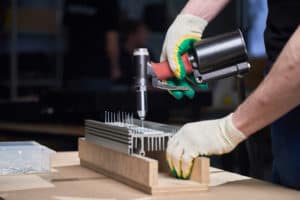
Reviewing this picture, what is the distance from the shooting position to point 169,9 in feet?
17.8

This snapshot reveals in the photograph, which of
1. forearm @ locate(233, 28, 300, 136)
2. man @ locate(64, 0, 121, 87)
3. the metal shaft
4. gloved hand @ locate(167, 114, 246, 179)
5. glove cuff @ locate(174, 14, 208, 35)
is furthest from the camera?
man @ locate(64, 0, 121, 87)

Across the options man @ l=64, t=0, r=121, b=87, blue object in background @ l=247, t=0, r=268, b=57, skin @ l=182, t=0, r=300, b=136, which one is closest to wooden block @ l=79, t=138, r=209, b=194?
skin @ l=182, t=0, r=300, b=136

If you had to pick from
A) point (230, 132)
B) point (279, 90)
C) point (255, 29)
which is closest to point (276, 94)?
point (279, 90)

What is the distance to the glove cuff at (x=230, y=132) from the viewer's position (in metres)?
1.29

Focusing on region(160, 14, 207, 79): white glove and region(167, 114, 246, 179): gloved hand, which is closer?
region(167, 114, 246, 179): gloved hand

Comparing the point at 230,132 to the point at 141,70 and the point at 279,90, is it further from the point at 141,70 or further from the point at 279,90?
the point at 141,70

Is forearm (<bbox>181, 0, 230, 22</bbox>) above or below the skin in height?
above

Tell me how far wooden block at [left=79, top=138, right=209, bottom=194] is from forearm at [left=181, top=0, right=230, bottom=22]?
461 mm

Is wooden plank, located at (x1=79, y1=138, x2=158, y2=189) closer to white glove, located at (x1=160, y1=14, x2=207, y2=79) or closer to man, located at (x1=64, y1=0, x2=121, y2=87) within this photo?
white glove, located at (x1=160, y1=14, x2=207, y2=79)

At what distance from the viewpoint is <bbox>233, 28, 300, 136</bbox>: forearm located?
1194mm

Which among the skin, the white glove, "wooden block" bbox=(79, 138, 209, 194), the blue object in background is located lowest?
"wooden block" bbox=(79, 138, 209, 194)

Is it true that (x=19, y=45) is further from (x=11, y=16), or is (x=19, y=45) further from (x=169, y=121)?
(x=169, y=121)

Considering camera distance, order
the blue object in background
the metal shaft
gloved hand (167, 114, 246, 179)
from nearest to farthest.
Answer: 1. gloved hand (167, 114, 246, 179)
2. the metal shaft
3. the blue object in background

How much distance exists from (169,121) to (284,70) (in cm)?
235
